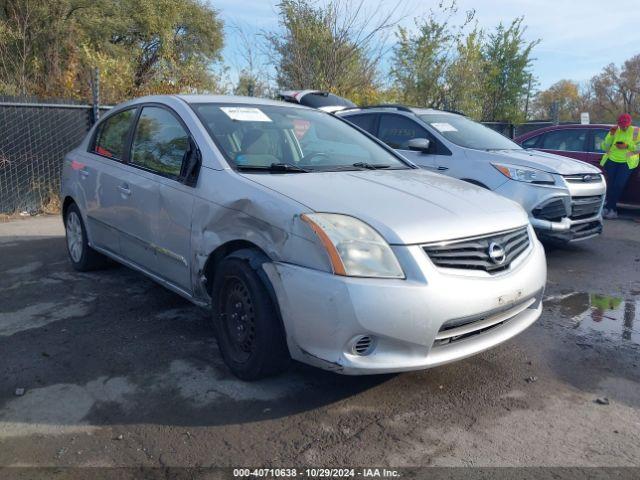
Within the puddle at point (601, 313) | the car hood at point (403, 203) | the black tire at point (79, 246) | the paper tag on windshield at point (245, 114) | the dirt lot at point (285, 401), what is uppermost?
the paper tag on windshield at point (245, 114)

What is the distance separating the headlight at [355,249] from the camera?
279 centimetres

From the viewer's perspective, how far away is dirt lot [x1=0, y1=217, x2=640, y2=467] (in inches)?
105

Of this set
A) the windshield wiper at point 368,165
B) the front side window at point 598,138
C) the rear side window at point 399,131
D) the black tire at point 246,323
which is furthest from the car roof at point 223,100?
the front side window at point 598,138

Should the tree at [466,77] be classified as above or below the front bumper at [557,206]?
above

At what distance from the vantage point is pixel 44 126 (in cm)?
907

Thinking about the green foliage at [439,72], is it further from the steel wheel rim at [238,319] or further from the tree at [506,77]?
the steel wheel rim at [238,319]

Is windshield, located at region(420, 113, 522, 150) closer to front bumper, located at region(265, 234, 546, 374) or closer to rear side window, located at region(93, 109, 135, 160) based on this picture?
rear side window, located at region(93, 109, 135, 160)

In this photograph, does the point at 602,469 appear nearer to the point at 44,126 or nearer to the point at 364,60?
the point at 44,126

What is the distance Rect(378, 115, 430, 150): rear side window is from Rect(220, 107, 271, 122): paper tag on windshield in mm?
3266

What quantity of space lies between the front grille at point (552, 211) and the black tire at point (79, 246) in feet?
15.0

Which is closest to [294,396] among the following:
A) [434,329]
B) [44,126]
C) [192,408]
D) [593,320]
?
[192,408]

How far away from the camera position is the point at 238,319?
3.32 m

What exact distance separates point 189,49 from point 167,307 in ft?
74.5

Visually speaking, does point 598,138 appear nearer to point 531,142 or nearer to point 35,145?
point 531,142
